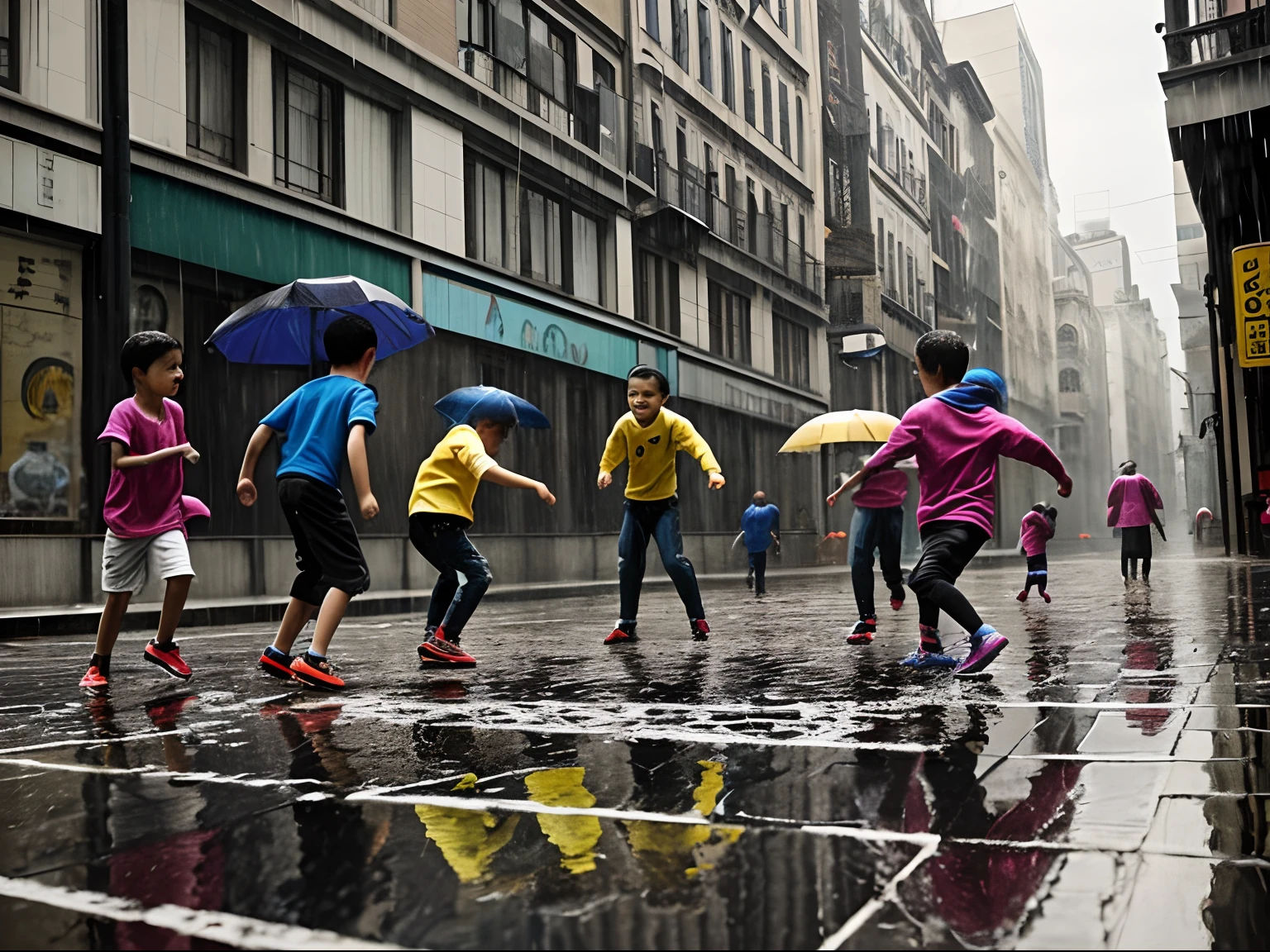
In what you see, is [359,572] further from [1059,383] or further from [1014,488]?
[1059,383]

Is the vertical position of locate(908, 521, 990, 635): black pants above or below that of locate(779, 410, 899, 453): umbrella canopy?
below

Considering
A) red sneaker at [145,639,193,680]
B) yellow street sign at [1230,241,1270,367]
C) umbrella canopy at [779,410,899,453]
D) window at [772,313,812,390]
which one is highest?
window at [772,313,812,390]

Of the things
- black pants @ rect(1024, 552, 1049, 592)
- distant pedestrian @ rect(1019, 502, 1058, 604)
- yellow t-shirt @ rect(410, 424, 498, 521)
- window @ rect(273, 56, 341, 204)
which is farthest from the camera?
window @ rect(273, 56, 341, 204)

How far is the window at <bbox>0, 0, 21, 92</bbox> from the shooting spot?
520 inches

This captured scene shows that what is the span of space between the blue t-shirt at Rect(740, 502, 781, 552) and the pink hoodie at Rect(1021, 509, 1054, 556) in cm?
544

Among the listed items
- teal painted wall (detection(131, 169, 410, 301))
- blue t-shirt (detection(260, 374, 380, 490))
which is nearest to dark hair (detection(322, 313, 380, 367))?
blue t-shirt (detection(260, 374, 380, 490))

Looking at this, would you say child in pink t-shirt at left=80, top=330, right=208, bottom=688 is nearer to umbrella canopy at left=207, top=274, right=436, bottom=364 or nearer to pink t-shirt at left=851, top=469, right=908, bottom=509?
pink t-shirt at left=851, top=469, right=908, bottom=509

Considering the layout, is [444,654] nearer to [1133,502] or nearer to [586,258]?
[1133,502]

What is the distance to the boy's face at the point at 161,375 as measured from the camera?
580cm

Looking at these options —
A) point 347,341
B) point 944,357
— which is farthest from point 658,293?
point 347,341

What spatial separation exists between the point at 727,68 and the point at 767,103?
300 centimetres

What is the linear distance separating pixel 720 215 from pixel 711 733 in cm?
2701

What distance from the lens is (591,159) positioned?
23.8 meters

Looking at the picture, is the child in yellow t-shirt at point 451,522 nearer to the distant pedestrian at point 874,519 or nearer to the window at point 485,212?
the distant pedestrian at point 874,519
